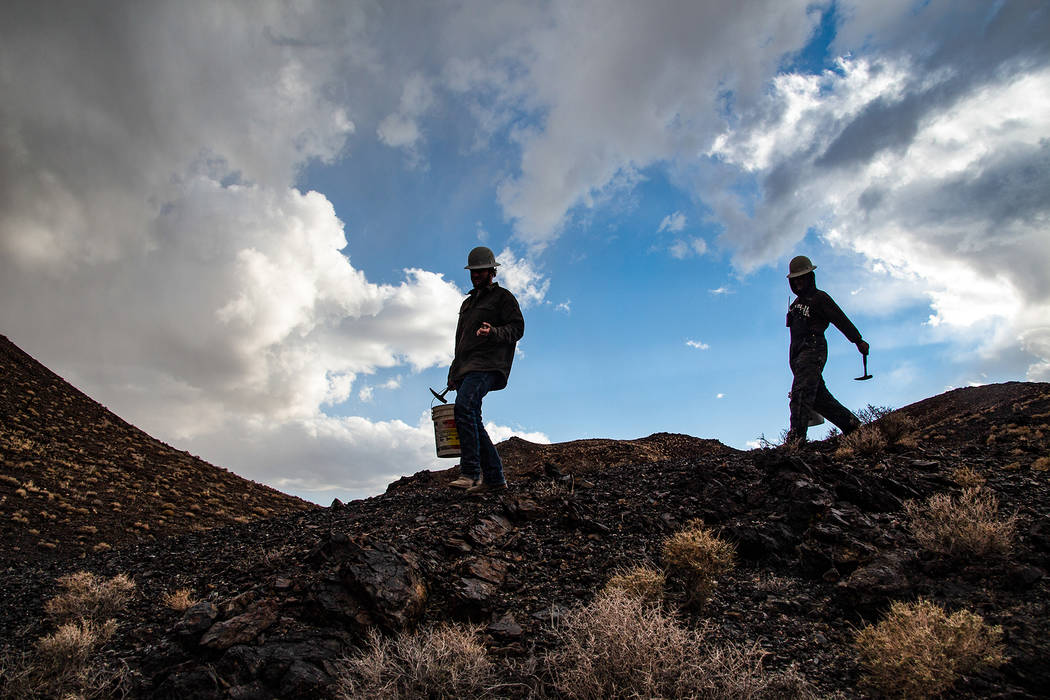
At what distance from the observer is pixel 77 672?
14.2ft

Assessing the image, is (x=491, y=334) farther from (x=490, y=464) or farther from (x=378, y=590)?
(x=378, y=590)

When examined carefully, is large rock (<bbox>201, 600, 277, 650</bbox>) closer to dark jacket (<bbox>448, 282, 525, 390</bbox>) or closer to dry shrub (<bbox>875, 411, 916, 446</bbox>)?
dark jacket (<bbox>448, 282, 525, 390</bbox>)

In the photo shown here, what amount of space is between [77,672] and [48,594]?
10.2 ft

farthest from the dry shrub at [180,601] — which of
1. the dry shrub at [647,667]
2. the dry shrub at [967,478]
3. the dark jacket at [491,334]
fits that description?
the dry shrub at [967,478]

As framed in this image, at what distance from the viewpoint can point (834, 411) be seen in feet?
28.6

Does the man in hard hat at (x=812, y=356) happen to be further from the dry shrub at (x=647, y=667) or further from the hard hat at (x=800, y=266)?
the dry shrub at (x=647, y=667)

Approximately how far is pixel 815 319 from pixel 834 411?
1.39 m

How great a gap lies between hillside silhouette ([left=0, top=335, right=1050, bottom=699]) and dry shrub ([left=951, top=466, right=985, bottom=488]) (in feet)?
0.13

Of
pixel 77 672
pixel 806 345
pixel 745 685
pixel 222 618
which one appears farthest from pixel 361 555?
pixel 806 345

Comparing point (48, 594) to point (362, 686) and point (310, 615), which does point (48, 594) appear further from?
point (362, 686)

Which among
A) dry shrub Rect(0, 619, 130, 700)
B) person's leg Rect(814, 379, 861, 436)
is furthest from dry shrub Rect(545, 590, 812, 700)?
person's leg Rect(814, 379, 861, 436)

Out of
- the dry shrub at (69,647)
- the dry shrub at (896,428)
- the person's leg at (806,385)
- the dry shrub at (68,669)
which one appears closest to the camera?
the dry shrub at (68,669)

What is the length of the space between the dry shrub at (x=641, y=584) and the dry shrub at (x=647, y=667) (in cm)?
60

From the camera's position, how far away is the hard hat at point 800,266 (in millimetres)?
8938
